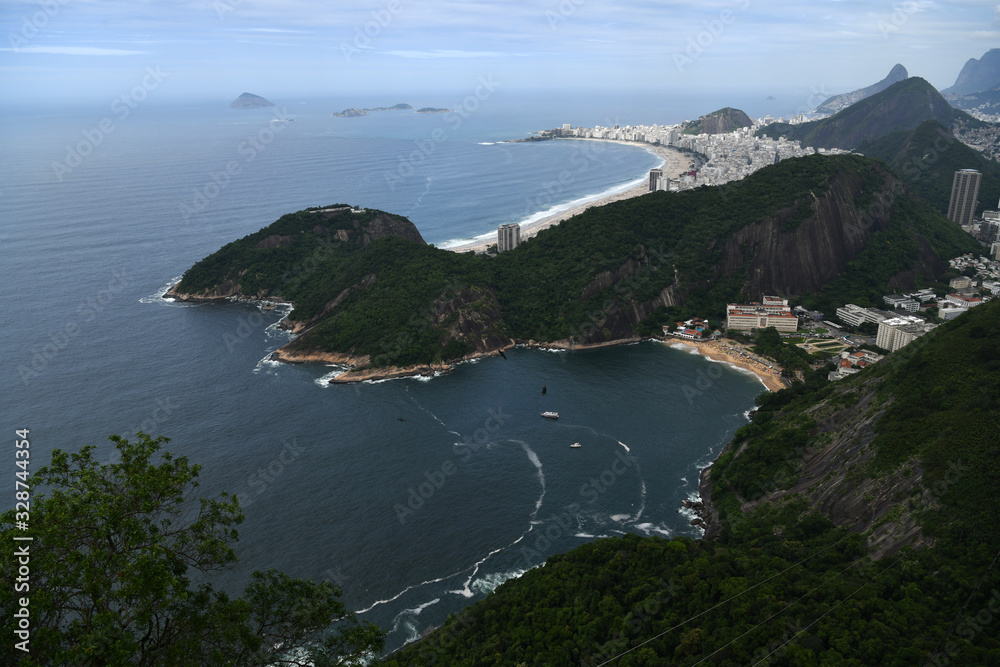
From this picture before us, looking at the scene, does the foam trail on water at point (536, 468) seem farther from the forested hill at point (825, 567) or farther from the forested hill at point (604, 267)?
the forested hill at point (604, 267)

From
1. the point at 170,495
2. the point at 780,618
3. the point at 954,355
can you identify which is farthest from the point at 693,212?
the point at 170,495

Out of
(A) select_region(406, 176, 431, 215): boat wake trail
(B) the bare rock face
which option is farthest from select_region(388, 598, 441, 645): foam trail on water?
(A) select_region(406, 176, 431, 215): boat wake trail

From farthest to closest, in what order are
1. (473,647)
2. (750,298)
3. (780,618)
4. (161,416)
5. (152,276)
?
1. (152,276)
2. (750,298)
3. (161,416)
4. (473,647)
5. (780,618)

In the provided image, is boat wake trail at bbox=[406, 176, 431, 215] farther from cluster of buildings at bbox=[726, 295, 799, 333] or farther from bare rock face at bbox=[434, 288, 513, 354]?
cluster of buildings at bbox=[726, 295, 799, 333]

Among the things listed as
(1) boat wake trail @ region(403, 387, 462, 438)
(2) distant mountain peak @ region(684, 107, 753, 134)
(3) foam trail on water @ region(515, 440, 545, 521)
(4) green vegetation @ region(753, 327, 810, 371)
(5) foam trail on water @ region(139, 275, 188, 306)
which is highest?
(2) distant mountain peak @ region(684, 107, 753, 134)

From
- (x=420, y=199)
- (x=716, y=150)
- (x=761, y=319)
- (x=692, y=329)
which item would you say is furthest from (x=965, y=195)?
(x=420, y=199)

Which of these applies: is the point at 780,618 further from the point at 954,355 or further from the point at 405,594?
the point at 954,355
